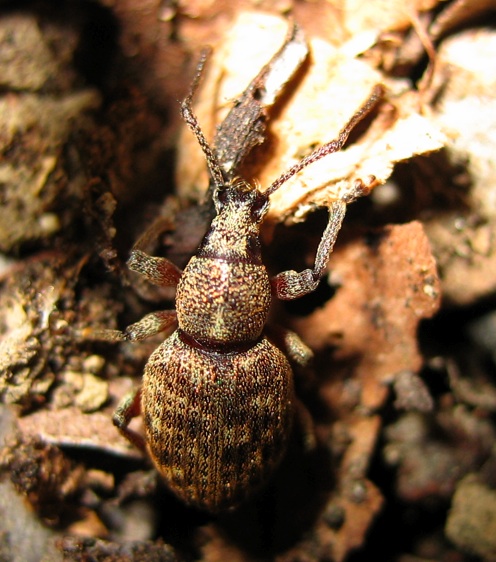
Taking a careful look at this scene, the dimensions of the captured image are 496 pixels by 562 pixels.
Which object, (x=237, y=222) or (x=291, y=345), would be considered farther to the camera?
(x=291, y=345)

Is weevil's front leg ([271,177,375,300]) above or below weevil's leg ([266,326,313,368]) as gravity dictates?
above

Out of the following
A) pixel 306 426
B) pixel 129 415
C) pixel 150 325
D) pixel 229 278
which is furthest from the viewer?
pixel 306 426

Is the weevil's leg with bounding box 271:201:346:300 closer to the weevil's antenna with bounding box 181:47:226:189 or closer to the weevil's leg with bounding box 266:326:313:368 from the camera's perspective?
the weevil's leg with bounding box 266:326:313:368

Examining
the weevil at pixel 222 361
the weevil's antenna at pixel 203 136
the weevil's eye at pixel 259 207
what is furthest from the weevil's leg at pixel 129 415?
the weevil's antenna at pixel 203 136

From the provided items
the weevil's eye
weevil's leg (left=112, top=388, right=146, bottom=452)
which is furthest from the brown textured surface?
the weevil's eye

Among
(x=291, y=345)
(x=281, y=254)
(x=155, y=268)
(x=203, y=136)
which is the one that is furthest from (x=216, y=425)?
(x=203, y=136)

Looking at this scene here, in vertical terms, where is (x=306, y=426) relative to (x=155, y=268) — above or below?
below

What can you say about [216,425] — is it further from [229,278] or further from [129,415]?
[229,278]

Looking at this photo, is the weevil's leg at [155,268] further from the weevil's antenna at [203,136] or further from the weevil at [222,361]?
the weevil's antenna at [203,136]
